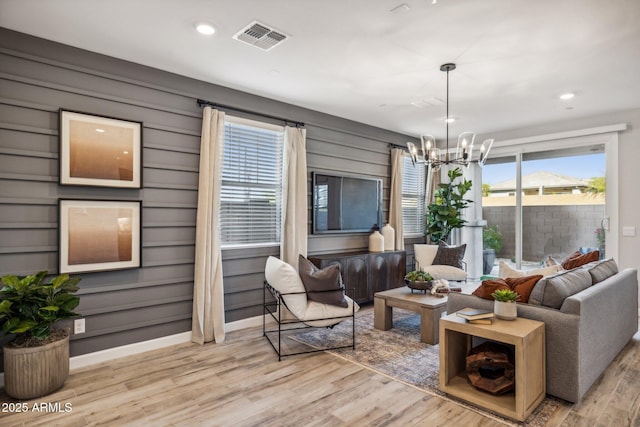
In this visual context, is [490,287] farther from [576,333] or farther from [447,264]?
[447,264]

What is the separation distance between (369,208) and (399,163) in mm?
1053

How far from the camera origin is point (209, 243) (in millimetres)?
3730

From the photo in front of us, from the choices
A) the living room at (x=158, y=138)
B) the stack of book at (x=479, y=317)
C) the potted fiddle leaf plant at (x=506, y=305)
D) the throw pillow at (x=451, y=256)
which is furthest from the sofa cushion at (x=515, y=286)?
the throw pillow at (x=451, y=256)

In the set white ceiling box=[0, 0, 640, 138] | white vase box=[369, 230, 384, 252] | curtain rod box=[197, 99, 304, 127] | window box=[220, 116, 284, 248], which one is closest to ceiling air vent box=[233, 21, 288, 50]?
white ceiling box=[0, 0, 640, 138]

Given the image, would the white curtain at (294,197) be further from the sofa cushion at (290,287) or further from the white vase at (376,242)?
the white vase at (376,242)

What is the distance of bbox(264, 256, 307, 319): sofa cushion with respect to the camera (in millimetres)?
3332

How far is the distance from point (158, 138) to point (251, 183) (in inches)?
44.6

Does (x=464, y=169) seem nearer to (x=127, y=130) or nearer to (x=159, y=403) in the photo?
(x=127, y=130)

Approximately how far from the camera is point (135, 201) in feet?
11.1

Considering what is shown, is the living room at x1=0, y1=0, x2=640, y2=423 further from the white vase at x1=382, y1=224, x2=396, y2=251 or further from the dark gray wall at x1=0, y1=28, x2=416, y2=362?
the white vase at x1=382, y1=224, x2=396, y2=251

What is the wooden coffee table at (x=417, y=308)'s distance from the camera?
3596 millimetres

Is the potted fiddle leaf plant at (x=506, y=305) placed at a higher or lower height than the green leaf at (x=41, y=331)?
higher

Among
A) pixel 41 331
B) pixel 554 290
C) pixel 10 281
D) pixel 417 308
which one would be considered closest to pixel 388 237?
pixel 417 308

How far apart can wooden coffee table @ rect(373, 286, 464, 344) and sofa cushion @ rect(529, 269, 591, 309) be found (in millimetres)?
1077
